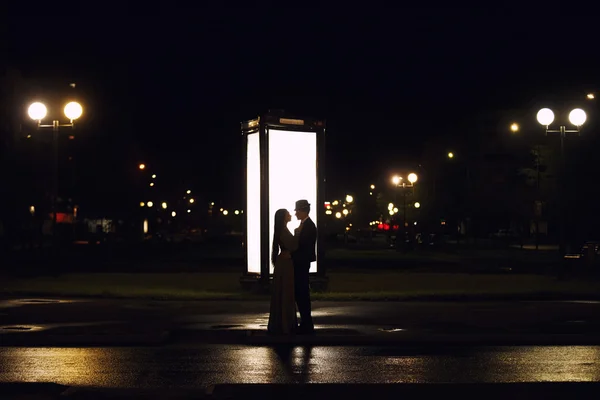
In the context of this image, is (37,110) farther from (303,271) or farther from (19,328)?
(303,271)

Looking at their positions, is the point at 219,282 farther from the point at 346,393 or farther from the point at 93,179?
the point at 93,179

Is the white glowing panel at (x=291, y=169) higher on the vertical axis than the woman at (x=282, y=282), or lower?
higher

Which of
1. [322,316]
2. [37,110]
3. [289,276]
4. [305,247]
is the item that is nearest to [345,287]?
[322,316]

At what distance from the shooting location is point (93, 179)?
327 ft

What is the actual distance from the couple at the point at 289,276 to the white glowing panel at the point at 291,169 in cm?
979

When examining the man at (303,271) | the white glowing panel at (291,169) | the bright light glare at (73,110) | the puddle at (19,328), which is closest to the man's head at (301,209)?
the man at (303,271)

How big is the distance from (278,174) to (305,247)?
32.7 ft

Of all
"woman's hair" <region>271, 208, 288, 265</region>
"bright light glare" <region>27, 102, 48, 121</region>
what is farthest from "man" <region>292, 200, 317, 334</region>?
"bright light glare" <region>27, 102, 48, 121</region>

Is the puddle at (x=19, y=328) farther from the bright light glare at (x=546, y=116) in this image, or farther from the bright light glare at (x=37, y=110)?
the bright light glare at (x=546, y=116)

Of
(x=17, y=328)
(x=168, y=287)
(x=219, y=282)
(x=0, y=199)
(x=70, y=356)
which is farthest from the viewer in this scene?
(x=0, y=199)

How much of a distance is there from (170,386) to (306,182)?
15.6 m

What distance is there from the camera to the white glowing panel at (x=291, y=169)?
26188 millimetres

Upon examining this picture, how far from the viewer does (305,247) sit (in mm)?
16344

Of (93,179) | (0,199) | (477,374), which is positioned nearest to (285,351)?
(477,374)
